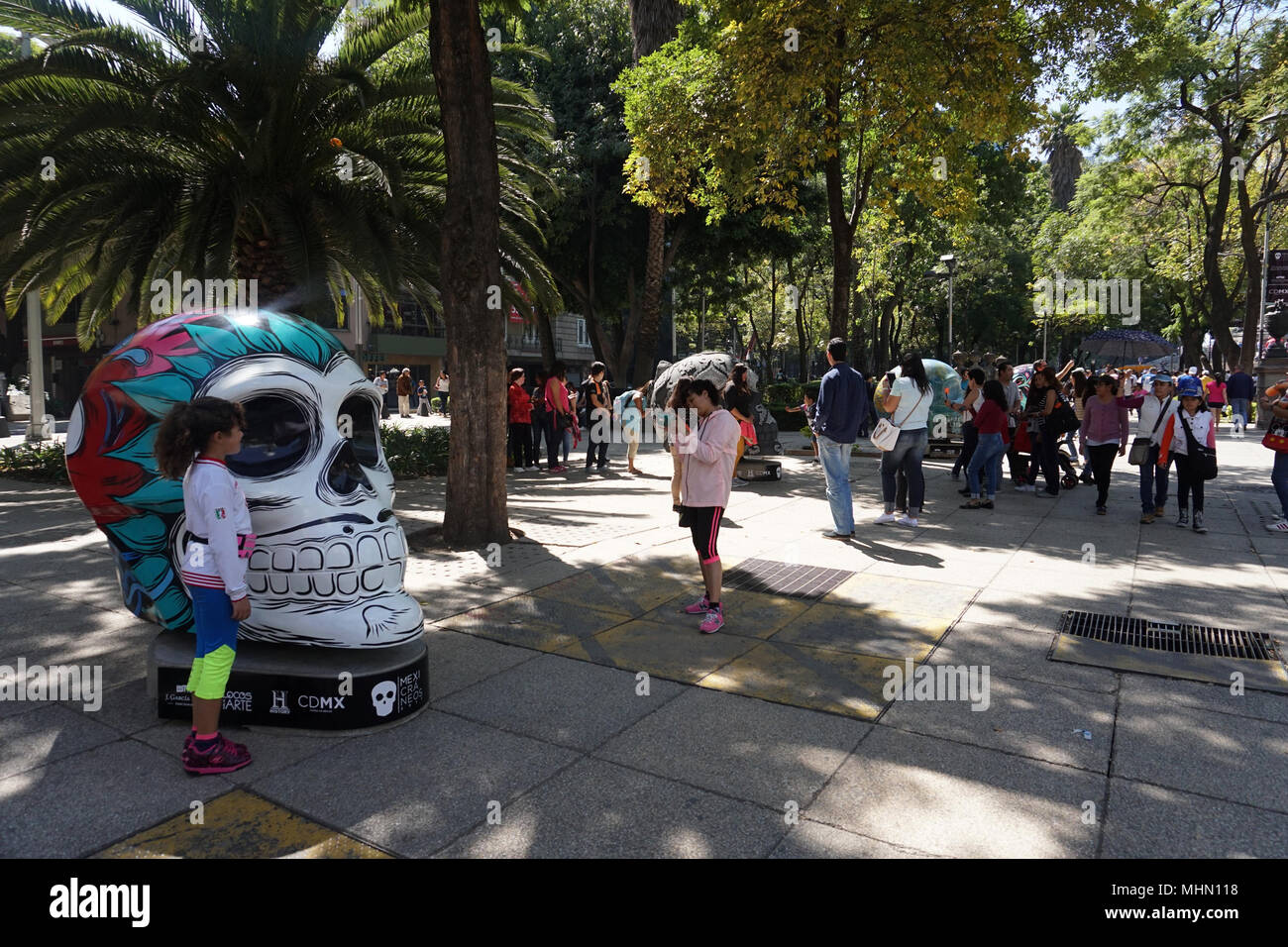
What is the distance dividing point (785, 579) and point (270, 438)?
4.16 meters

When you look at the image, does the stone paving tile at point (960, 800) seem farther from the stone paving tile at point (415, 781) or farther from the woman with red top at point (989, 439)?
the woman with red top at point (989, 439)

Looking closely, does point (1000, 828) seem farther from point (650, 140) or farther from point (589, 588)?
point (650, 140)

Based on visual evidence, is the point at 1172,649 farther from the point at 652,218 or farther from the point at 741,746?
the point at 652,218

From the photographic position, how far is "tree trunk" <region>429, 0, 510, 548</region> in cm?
743

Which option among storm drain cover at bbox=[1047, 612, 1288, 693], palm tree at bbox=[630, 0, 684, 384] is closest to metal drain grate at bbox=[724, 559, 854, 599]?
storm drain cover at bbox=[1047, 612, 1288, 693]

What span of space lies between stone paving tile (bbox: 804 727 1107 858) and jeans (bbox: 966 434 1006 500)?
23.3 ft

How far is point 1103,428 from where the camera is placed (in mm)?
9523

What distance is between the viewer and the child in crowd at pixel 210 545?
3348 mm

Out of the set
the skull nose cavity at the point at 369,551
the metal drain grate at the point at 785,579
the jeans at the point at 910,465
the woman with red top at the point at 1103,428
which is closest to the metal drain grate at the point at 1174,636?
the metal drain grate at the point at 785,579

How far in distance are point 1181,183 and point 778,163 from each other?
1730 centimetres

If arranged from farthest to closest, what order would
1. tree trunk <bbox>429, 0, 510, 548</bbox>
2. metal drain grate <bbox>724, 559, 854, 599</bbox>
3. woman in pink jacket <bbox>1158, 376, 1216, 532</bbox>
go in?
woman in pink jacket <bbox>1158, 376, 1216, 532</bbox>
tree trunk <bbox>429, 0, 510, 548</bbox>
metal drain grate <bbox>724, 559, 854, 599</bbox>

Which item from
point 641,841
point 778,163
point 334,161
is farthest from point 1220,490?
point 334,161

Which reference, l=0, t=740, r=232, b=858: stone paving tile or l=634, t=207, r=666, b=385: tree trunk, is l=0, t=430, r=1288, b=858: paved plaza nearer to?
l=0, t=740, r=232, b=858: stone paving tile

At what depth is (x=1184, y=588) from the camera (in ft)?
20.7
